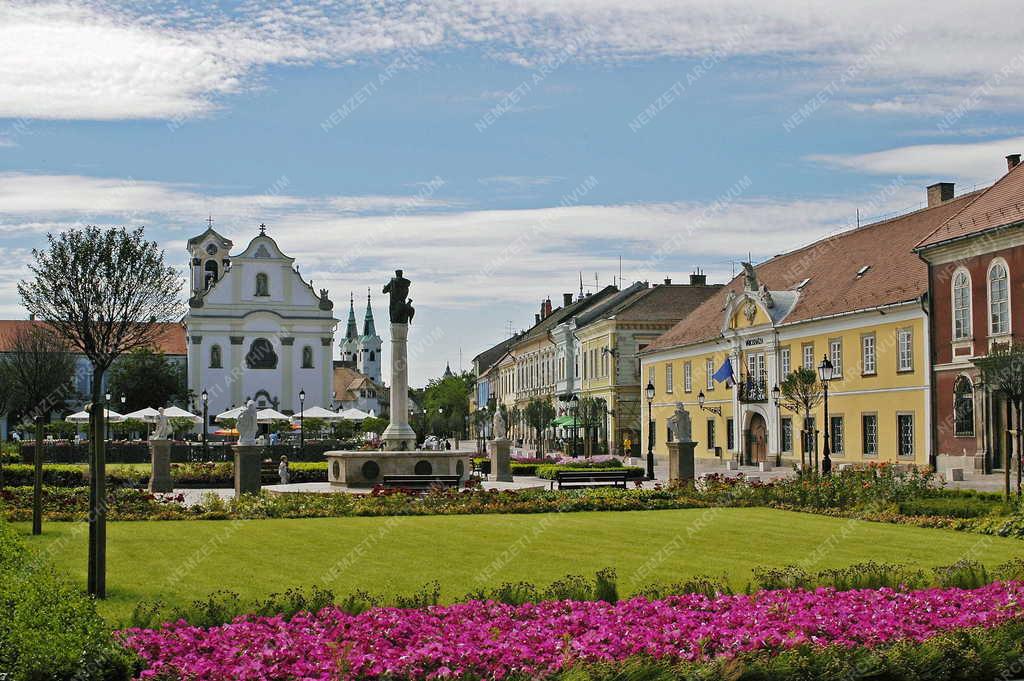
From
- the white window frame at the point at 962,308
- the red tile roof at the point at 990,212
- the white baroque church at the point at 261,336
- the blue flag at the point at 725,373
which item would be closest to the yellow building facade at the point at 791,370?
the blue flag at the point at 725,373

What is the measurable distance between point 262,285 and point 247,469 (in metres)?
70.8

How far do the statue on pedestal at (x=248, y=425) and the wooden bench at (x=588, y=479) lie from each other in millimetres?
7512

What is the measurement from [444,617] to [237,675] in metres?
2.30

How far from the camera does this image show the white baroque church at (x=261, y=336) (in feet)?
307

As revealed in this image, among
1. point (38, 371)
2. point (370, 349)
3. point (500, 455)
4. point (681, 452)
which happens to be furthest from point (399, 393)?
point (370, 349)

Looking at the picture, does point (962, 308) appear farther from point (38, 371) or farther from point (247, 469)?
point (38, 371)

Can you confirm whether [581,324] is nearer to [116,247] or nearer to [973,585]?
[116,247]

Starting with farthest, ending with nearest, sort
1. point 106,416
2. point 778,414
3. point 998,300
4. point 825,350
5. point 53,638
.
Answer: point 778,414 → point 825,350 → point 998,300 → point 106,416 → point 53,638

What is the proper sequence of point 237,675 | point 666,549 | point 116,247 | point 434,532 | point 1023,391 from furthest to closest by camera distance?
point 116,247 < point 1023,391 < point 434,532 < point 666,549 < point 237,675

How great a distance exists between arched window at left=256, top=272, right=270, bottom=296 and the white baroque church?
0.08m

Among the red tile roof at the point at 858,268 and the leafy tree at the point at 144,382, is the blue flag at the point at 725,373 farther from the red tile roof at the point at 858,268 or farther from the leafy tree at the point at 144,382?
the leafy tree at the point at 144,382

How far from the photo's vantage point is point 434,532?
1894 centimetres

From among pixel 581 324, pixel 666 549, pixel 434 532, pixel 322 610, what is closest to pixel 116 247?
pixel 581 324

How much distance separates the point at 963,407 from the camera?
1405 inches
